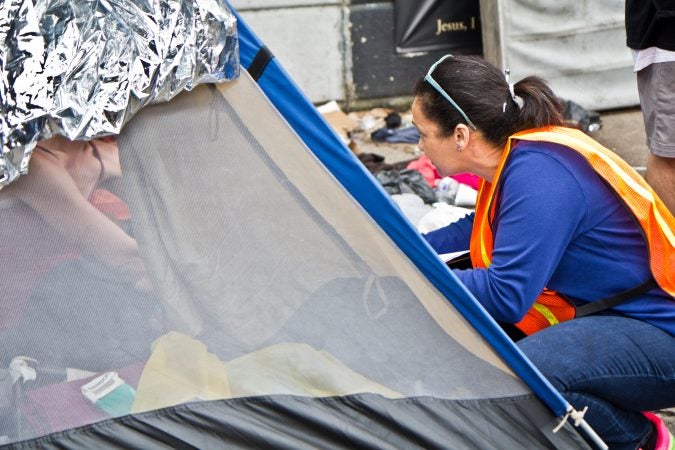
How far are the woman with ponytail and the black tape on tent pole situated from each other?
0.53 meters

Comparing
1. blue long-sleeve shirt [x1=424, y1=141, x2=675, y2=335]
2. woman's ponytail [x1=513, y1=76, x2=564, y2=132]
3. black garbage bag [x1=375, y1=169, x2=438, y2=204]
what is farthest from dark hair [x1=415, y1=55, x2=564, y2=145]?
black garbage bag [x1=375, y1=169, x2=438, y2=204]

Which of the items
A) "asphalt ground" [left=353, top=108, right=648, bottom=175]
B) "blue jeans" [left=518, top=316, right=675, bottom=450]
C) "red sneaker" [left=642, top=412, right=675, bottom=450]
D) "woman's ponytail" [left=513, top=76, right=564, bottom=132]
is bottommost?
"asphalt ground" [left=353, top=108, right=648, bottom=175]

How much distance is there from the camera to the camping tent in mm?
2184

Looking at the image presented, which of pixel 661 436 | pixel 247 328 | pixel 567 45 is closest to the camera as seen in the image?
pixel 247 328

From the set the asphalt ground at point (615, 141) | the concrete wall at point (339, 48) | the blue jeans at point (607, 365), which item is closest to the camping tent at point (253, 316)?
the blue jeans at point (607, 365)

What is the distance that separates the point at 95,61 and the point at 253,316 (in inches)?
26.4

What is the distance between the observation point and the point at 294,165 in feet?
7.63

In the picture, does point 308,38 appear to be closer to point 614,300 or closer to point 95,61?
point 614,300

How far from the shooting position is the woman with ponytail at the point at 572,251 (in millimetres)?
Answer: 2451

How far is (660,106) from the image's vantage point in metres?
3.72

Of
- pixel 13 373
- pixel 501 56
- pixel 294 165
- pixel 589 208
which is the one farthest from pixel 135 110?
pixel 501 56

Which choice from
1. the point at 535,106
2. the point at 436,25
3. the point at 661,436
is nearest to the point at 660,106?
the point at 535,106

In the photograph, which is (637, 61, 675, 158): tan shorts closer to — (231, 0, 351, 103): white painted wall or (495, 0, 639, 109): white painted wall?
(495, 0, 639, 109): white painted wall

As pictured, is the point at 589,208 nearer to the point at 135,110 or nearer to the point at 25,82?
the point at 135,110
